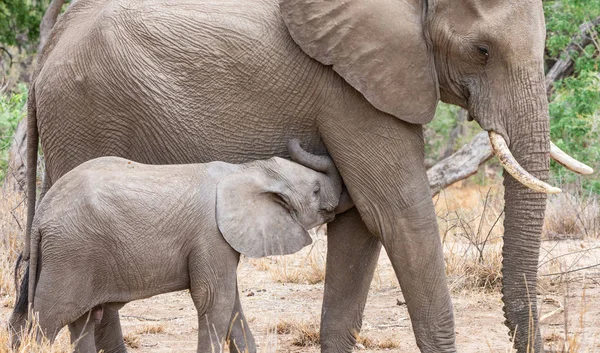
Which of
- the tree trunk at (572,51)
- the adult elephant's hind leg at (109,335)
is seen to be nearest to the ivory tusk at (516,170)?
the adult elephant's hind leg at (109,335)

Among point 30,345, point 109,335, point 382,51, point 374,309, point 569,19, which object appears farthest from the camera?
point 569,19

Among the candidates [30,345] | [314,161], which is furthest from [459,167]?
[30,345]

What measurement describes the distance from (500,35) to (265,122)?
1.26 meters

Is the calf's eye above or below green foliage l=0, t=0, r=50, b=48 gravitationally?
below

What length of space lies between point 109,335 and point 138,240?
109 cm

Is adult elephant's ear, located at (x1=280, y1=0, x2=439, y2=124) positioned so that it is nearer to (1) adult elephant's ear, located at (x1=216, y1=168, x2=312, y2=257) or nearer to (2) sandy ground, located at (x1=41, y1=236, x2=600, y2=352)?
(1) adult elephant's ear, located at (x1=216, y1=168, x2=312, y2=257)

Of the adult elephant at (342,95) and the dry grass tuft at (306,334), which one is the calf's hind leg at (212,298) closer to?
the adult elephant at (342,95)

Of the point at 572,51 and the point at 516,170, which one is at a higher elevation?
the point at 572,51

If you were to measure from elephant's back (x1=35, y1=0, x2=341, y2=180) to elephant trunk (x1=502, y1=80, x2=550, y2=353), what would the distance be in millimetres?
983

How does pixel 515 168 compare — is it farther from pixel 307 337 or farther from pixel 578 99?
pixel 578 99

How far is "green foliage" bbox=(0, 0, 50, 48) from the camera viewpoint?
13.1 metres

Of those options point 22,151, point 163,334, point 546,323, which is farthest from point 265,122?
point 22,151

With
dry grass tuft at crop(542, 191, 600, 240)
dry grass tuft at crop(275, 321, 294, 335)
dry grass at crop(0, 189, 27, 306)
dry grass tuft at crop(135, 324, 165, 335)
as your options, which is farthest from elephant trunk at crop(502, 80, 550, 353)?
dry grass tuft at crop(542, 191, 600, 240)

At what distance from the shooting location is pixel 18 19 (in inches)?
522
